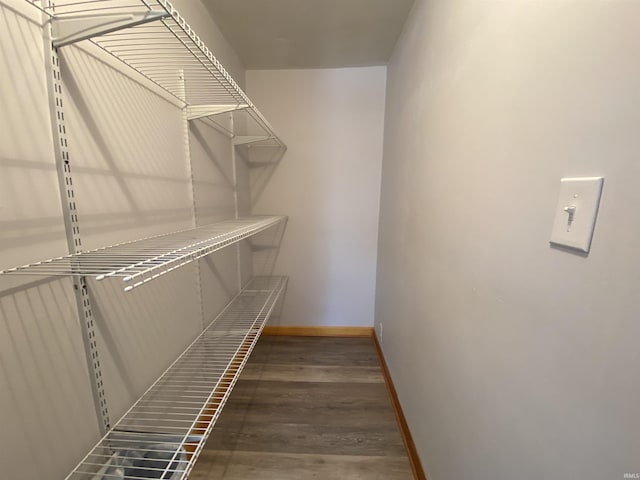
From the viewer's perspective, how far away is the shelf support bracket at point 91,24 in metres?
0.52

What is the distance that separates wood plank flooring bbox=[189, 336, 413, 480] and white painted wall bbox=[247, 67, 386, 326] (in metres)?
0.52

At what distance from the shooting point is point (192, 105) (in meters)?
1.19

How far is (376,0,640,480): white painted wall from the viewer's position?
1.23 ft

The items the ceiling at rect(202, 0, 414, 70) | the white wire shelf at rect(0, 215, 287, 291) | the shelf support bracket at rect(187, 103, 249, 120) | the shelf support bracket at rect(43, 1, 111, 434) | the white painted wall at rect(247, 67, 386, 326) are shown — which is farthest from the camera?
the white painted wall at rect(247, 67, 386, 326)

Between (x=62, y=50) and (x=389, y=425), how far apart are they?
2.02m

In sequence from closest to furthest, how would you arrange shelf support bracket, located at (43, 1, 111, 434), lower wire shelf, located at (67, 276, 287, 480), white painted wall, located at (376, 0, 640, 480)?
white painted wall, located at (376, 0, 640, 480) < shelf support bracket, located at (43, 1, 111, 434) < lower wire shelf, located at (67, 276, 287, 480)

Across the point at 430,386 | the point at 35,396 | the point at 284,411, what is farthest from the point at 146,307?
the point at 430,386

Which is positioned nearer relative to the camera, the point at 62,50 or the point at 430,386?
the point at 62,50

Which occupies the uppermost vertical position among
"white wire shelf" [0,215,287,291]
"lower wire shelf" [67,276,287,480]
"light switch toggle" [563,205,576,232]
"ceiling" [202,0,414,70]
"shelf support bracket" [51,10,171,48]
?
"ceiling" [202,0,414,70]

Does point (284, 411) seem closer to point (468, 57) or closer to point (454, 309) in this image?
point (454, 309)

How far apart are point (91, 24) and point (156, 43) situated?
392 millimetres

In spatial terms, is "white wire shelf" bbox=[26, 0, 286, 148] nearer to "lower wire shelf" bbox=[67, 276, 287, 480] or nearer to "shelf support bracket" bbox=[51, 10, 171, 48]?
"shelf support bracket" bbox=[51, 10, 171, 48]

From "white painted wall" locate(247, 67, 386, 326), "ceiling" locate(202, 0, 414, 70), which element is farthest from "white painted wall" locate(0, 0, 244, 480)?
"white painted wall" locate(247, 67, 386, 326)

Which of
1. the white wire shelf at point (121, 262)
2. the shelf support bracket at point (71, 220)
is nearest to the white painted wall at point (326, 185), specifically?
the white wire shelf at point (121, 262)
